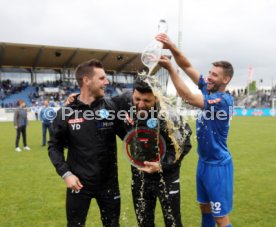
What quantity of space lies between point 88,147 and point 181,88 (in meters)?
1.08

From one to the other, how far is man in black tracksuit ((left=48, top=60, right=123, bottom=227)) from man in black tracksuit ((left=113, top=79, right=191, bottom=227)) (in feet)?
0.73

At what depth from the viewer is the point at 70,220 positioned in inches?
132

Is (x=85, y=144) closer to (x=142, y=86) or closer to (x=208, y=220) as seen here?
(x=142, y=86)

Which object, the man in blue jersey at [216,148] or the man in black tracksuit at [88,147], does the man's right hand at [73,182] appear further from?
the man in blue jersey at [216,148]

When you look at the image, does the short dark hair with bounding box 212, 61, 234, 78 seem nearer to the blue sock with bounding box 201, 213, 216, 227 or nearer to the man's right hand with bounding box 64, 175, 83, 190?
the blue sock with bounding box 201, 213, 216, 227

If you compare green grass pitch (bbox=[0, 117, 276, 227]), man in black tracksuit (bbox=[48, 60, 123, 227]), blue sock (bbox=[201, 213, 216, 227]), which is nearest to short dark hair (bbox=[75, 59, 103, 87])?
man in black tracksuit (bbox=[48, 60, 123, 227])

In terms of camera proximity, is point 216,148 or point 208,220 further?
point 208,220

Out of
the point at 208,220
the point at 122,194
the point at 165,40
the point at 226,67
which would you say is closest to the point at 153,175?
the point at 208,220

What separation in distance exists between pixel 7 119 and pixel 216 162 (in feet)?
115

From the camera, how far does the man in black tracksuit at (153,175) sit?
3.27 metres

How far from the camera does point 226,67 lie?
3.85 meters

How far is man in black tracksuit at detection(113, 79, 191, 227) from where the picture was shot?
10.7 ft

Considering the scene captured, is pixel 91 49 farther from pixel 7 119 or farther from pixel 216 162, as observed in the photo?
pixel 216 162

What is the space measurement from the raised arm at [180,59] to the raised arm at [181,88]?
0.18 metres
